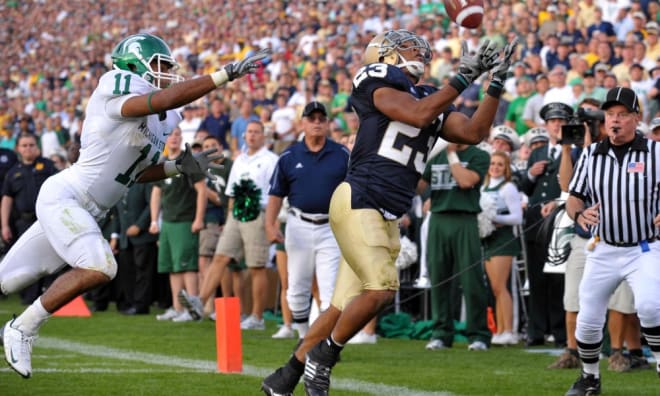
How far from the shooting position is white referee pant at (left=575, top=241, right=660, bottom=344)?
673cm

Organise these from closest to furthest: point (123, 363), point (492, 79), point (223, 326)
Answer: point (492, 79)
point (223, 326)
point (123, 363)

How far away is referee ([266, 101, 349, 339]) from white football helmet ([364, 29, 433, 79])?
10.8ft

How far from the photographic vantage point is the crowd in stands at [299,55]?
14.4m

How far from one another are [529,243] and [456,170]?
4.38ft

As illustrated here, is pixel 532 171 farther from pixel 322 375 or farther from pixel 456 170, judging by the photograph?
pixel 322 375

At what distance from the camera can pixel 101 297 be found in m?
15.1

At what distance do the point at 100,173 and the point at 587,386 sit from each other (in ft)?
10.2

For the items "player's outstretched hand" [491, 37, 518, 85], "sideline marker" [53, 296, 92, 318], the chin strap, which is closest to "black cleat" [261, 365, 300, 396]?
the chin strap

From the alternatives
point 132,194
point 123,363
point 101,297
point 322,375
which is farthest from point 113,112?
point 101,297

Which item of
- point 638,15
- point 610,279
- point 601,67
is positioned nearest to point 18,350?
point 610,279

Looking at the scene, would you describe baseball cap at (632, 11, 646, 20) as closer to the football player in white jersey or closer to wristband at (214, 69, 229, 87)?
the football player in white jersey

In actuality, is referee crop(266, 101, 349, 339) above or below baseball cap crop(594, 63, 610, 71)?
below

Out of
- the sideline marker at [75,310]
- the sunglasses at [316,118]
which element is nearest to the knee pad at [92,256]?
the sunglasses at [316,118]

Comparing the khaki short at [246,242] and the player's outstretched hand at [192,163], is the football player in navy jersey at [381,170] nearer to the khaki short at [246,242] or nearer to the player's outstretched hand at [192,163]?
the player's outstretched hand at [192,163]
